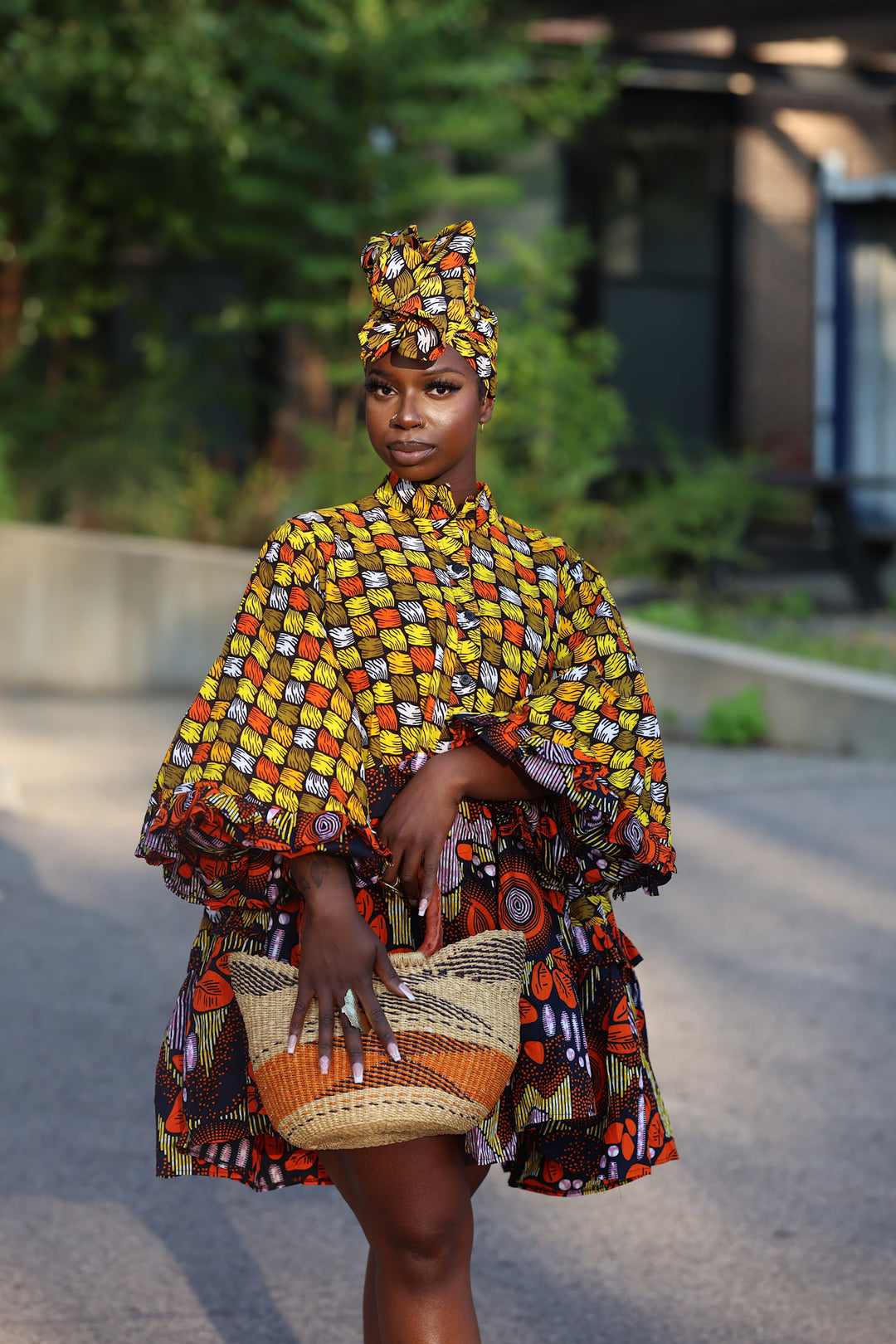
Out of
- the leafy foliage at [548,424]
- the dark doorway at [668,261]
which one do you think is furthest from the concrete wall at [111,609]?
the dark doorway at [668,261]

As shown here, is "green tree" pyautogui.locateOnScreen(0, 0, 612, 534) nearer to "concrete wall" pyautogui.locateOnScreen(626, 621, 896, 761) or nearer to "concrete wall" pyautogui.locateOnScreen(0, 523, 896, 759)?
"concrete wall" pyautogui.locateOnScreen(0, 523, 896, 759)

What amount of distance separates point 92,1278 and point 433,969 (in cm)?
179

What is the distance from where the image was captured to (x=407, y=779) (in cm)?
218

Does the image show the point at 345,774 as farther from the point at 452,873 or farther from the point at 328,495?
the point at 328,495

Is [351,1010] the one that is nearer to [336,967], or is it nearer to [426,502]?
[336,967]

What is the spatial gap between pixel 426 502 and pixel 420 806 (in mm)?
427

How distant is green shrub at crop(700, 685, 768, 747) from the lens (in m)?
9.54

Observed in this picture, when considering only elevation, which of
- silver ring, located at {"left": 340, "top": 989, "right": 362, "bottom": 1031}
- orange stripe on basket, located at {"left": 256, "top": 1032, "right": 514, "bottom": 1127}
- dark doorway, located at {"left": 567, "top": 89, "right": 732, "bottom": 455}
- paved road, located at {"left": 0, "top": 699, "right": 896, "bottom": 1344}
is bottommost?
paved road, located at {"left": 0, "top": 699, "right": 896, "bottom": 1344}

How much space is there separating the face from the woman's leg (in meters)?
0.86

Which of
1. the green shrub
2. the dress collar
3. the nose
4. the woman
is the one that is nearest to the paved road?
the woman

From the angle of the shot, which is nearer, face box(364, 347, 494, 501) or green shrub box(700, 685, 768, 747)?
face box(364, 347, 494, 501)

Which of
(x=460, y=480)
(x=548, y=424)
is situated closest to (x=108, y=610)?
(x=548, y=424)

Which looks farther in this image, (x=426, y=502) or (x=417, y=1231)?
(x=426, y=502)

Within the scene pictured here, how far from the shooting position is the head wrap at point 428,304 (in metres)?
2.26
